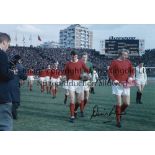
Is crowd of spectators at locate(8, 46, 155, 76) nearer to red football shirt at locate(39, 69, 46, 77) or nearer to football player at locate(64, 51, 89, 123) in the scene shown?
red football shirt at locate(39, 69, 46, 77)

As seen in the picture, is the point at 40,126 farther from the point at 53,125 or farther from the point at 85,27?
the point at 85,27

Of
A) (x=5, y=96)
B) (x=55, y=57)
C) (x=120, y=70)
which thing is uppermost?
(x=55, y=57)

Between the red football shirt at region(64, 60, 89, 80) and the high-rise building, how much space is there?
643 mm

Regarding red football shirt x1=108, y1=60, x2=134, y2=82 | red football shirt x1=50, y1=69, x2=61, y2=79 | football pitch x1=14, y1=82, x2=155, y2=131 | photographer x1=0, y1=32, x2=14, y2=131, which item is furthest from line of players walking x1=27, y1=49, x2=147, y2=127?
red football shirt x1=50, y1=69, x2=61, y2=79

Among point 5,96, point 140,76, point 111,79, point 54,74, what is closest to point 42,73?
point 54,74

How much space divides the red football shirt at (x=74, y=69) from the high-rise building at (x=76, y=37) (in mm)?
643

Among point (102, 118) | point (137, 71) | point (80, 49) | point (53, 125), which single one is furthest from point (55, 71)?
point (53, 125)

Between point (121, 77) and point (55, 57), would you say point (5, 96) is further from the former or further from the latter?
point (55, 57)

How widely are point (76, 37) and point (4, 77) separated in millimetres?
5594

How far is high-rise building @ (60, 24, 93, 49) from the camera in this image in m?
9.28

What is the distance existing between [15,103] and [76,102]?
5.47 ft

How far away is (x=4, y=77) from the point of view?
6.16m

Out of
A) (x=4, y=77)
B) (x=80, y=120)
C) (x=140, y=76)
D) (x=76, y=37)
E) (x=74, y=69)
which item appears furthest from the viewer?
(x=140, y=76)

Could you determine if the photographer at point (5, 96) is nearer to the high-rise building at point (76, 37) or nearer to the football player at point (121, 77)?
the high-rise building at point (76, 37)
